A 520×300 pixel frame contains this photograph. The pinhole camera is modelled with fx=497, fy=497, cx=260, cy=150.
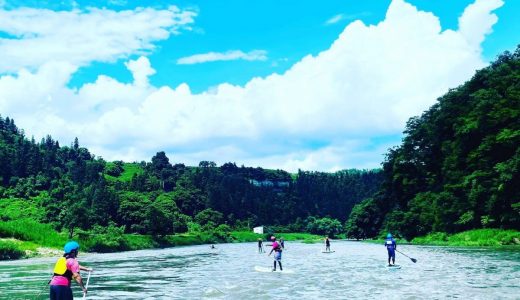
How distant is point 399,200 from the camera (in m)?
128

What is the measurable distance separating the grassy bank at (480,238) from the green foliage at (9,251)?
65.4 m

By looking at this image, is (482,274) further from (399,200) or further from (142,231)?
(142,231)

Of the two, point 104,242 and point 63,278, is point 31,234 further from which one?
point 63,278

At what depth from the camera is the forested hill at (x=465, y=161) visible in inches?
2928

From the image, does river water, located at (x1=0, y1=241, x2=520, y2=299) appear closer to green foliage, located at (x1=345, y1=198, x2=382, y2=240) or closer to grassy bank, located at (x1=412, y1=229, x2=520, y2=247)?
grassy bank, located at (x1=412, y1=229, x2=520, y2=247)

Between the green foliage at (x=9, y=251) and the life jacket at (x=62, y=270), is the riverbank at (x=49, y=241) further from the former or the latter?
the life jacket at (x=62, y=270)

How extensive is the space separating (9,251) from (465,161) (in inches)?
3031

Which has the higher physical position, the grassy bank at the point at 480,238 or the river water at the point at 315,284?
the grassy bank at the point at 480,238

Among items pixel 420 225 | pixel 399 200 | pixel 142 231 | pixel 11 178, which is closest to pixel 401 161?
pixel 399 200

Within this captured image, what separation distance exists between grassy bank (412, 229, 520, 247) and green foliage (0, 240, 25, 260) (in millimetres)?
65438

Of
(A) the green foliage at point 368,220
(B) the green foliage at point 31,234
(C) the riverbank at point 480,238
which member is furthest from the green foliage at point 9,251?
(A) the green foliage at point 368,220

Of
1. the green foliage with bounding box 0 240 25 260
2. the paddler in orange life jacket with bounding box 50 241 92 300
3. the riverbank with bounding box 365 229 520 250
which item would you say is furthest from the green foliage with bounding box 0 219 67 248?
the paddler in orange life jacket with bounding box 50 241 92 300

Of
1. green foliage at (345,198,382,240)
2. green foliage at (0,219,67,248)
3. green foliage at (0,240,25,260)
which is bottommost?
green foliage at (0,240,25,260)

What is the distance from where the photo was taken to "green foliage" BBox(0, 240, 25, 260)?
221 feet
